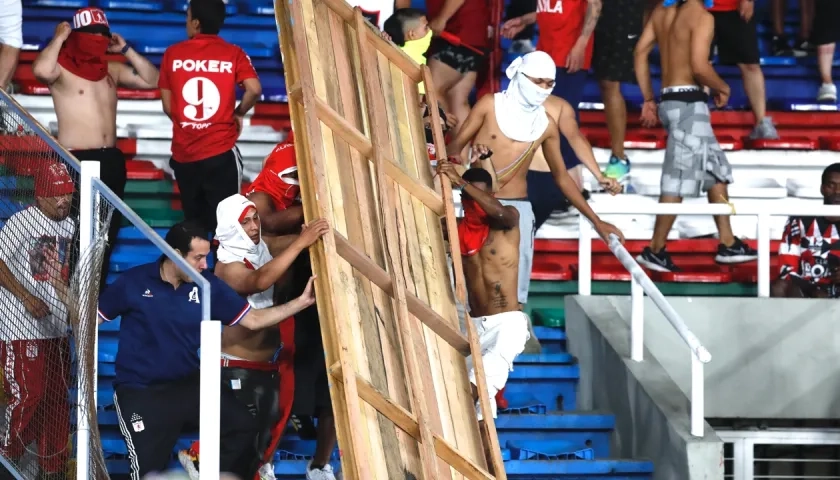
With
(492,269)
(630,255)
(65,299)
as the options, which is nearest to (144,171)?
(492,269)

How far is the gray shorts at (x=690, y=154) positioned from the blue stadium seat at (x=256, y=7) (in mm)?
4317

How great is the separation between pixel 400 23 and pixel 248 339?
3.16 metres

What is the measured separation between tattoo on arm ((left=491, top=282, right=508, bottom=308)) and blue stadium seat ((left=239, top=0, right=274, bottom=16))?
5547 mm

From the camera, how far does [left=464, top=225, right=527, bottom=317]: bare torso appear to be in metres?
8.38

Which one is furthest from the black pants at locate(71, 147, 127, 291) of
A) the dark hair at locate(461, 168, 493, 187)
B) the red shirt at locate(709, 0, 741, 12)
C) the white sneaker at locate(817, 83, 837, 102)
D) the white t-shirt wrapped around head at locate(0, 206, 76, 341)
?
the white sneaker at locate(817, 83, 837, 102)

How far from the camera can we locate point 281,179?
7824mm

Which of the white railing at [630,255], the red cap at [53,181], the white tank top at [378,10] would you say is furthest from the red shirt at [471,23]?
the red cap at [53,181]

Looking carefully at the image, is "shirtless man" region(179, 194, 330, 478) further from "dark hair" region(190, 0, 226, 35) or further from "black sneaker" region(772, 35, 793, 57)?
"black sneaker" region(772, 35, 793, 57)

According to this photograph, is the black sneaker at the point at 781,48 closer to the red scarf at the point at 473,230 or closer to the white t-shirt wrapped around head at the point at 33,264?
the red scarf at the point at 473,230

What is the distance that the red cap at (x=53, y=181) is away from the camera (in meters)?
6.90

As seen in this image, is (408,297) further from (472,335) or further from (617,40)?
(617,40)

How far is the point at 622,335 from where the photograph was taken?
9203mm

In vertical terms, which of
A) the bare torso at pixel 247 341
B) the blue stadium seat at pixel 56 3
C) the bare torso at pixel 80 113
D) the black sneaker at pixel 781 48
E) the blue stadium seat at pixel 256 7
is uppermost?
the blue stadium seat at pixel 56 3

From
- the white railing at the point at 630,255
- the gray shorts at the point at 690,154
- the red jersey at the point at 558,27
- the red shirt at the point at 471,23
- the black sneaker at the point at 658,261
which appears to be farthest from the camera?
the red shirt at the point at 471,23
